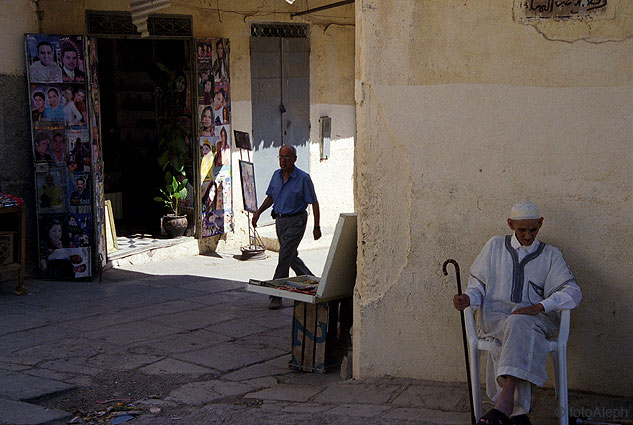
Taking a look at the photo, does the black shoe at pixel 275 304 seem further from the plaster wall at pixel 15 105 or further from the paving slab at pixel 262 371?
the plaster wall at pixel 15 105

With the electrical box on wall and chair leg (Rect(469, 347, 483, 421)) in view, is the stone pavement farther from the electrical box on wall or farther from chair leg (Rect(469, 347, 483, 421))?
the electrical box on wall

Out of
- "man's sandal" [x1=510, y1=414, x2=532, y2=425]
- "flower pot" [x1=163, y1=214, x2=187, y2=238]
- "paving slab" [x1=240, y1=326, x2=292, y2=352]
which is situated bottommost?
"paving slab" [x1=240, y1=326, x2=292, y2=352]

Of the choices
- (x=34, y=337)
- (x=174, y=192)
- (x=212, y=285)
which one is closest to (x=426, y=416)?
(x=34, y=337)

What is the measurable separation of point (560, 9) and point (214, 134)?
Answer: 648cm

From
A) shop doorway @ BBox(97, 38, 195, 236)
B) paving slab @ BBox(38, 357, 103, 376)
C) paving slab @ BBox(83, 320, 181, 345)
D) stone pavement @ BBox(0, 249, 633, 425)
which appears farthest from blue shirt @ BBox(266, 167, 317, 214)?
shop doorway @ BBox(97, 38, 195, 236)

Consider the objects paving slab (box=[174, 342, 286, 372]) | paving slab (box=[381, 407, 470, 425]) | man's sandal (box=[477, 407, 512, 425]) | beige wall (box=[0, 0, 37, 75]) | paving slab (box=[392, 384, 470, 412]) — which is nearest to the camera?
man's sandal (box=[477, 407, 512, 425])

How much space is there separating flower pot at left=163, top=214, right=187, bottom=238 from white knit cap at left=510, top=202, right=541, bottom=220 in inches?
266

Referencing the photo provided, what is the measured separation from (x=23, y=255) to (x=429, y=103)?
16.7ft

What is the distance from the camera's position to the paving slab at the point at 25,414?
4836 millimetres

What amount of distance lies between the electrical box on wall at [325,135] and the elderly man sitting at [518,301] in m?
7.56

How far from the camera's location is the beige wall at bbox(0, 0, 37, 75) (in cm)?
873

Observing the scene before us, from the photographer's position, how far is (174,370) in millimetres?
6070

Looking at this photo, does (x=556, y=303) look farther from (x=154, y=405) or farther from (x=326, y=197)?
(x=326, y=197)

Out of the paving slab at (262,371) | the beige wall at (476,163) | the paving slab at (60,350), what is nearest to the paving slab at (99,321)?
the paving slab at (60,350)
